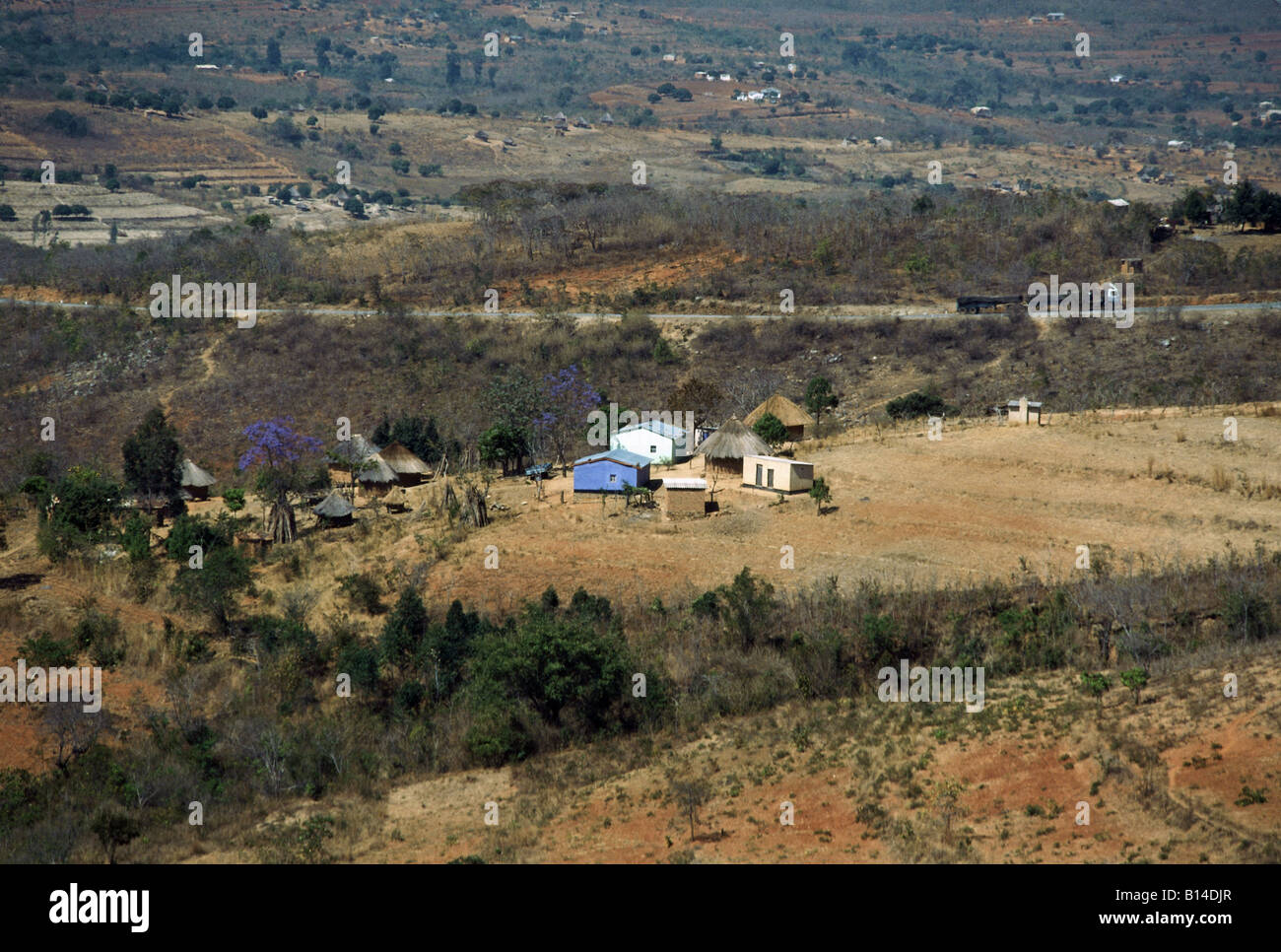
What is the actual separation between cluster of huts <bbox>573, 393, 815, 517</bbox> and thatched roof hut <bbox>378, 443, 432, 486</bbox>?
535cm

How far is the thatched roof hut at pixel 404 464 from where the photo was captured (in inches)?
1528

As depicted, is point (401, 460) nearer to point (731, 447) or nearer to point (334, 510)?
point (334, 510)

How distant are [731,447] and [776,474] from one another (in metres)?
1.85

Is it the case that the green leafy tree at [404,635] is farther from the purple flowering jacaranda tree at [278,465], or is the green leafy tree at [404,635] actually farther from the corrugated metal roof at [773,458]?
the corrugated metal roof at [773,458]

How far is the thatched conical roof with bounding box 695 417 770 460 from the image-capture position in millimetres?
35875

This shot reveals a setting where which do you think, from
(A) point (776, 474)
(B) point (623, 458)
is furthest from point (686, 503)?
(B) point (623, 458)

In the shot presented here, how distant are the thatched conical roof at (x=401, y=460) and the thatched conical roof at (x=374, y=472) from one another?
0.51 m

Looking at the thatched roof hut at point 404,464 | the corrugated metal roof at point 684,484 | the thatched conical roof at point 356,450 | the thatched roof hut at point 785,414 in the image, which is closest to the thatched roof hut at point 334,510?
the thatched roof hut at point 404,464

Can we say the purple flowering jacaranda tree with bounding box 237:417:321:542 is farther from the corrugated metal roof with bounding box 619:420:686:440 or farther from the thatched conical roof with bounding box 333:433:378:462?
the corrugated metal roof with bounding box 619:420:686:440

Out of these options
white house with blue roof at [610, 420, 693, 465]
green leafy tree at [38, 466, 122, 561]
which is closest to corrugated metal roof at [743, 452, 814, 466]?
white house with blue roof at [610, 420, 693, 465]

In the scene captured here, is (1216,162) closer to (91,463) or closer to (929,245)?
(929,245)

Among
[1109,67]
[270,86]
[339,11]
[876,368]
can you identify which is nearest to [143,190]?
[270,86]

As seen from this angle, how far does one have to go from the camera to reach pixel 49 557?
3125cm

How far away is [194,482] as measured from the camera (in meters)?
38.9
